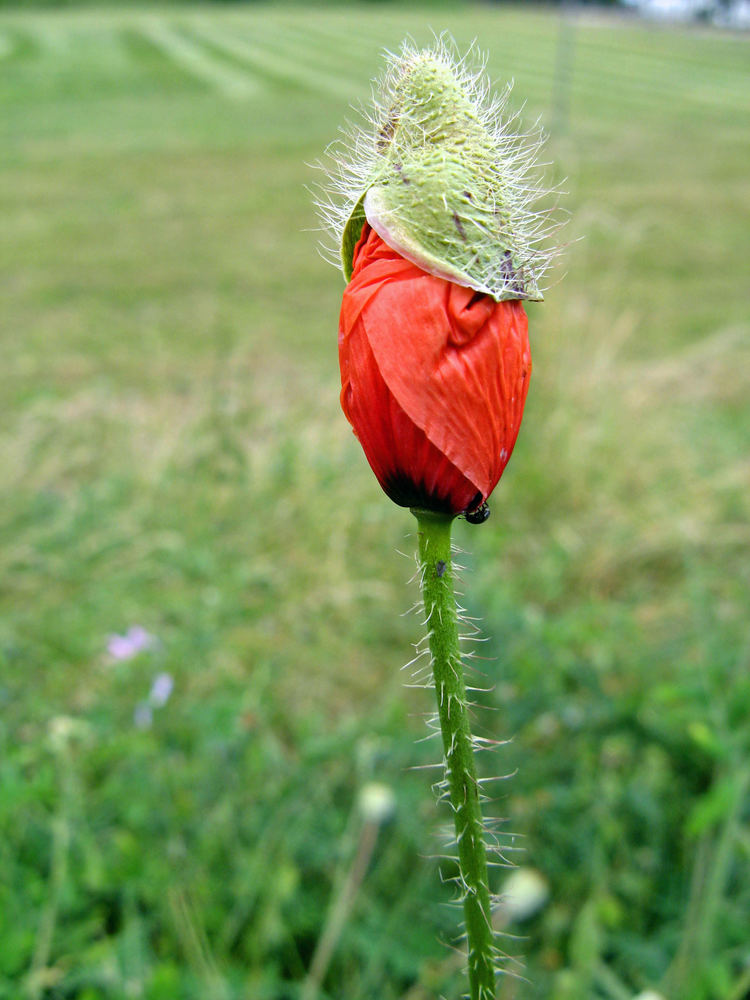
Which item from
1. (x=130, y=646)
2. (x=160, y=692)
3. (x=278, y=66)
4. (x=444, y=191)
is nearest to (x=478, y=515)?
(x=444, y=191)

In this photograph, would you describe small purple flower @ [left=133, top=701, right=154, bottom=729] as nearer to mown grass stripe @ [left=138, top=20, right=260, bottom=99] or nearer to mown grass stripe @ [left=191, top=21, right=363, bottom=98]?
mown grass stripe @ [left=191, top=21, right=363, bottom=98]

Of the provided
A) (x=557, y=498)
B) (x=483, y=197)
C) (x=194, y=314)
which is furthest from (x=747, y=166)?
(x=483, y=197)

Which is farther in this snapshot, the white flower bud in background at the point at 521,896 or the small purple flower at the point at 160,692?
the small purple flower at the point at 160,692

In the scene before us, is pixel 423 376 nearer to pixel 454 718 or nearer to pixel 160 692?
pixel 454 718

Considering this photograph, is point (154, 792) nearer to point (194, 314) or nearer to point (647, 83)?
point (194, 314)

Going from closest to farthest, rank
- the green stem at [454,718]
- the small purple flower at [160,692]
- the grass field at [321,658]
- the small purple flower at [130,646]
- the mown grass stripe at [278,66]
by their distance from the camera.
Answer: the green stem at [454,718] < the grass field at [321,658] < the small purple flower at [160,692] < the small purple flower at [130,646] < the mown grass stripe at [278,66]

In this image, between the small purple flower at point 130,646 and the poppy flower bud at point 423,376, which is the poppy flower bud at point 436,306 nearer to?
the poppy flower bud at point 423,376

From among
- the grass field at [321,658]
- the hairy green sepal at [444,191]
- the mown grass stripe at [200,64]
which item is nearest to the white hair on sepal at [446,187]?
the hairy green sepal at [444,191]
